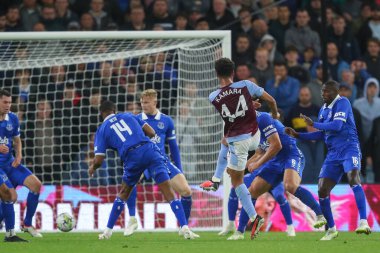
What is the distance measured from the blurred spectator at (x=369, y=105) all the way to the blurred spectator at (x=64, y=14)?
5.47 meters

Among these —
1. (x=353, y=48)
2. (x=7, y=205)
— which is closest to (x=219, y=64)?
(x=7, y=205)

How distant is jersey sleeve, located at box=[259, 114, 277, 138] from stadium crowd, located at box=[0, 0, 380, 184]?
13.3 feet

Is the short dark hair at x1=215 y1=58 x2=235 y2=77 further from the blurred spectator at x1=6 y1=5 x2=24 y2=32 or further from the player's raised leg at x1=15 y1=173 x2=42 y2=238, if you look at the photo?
the blurred spectator at x1=6 y1=5 x2=24 y2=32

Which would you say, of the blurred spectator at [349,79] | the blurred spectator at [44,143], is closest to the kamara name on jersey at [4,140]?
the blurred spectator at [44,143]

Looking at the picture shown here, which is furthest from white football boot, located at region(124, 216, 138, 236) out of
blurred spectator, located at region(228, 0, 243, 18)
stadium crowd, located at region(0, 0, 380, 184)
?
blurred spectator, located at region(228, 0, 243, 18)

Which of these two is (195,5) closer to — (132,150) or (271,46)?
(271,46)

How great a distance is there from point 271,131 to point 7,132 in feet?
12.0

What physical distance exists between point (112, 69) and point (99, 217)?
255 cm

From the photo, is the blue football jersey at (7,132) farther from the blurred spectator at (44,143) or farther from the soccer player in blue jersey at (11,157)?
the blurred spectator at (44,143)

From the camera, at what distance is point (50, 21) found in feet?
63.1

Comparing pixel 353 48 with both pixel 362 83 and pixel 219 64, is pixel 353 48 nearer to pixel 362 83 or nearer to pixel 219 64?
pixel 362 83

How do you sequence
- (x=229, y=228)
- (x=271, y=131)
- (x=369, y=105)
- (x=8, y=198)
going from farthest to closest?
(x=369, y=105), (x=229, y=228), (x=8, y=198), (x=271, y=131)

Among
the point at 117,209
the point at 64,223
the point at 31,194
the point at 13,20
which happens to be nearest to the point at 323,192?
the point at 117,209

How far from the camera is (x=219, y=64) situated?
1200 centimetres
